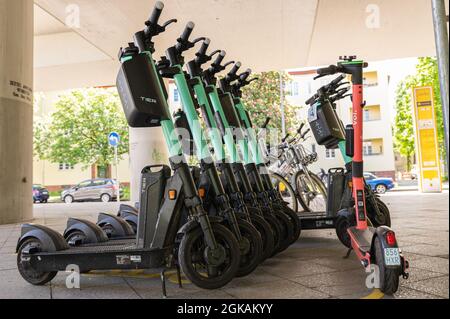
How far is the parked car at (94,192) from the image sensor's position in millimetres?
20234

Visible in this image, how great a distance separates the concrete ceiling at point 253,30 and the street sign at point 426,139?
1.78m

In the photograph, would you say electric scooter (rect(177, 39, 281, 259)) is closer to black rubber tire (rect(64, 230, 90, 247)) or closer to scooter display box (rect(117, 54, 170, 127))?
scooter display box (rect(117, 54, 170, 127))

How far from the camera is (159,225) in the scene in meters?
2.48

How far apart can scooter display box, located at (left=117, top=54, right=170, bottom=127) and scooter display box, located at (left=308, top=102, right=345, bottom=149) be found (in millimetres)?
1894

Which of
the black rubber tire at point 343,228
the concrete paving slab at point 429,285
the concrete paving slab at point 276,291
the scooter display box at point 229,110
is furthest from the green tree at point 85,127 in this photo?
the concrete paving slab at point 429,285

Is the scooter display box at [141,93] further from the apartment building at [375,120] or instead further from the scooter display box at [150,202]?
the apartment building at [375,120]

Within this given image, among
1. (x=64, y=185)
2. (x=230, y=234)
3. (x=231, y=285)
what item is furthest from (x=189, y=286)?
(x=64, y=185)

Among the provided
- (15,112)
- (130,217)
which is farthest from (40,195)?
(130,217)

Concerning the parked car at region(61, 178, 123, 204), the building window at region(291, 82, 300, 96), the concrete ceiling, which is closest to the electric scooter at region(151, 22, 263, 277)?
the concrete ceiling

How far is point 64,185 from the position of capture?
99.6 feet

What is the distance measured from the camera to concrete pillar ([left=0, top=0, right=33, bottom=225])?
22.6 feet

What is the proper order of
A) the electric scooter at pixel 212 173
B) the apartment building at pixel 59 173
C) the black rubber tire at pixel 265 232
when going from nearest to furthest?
the electric scooter at pixel 212 173 → the black rubber tire at pixel 265 232 → the apartment building at pixel 59 173

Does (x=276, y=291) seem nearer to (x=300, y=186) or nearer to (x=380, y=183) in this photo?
(x=300, y=186)

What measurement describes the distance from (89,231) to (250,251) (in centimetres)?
132
